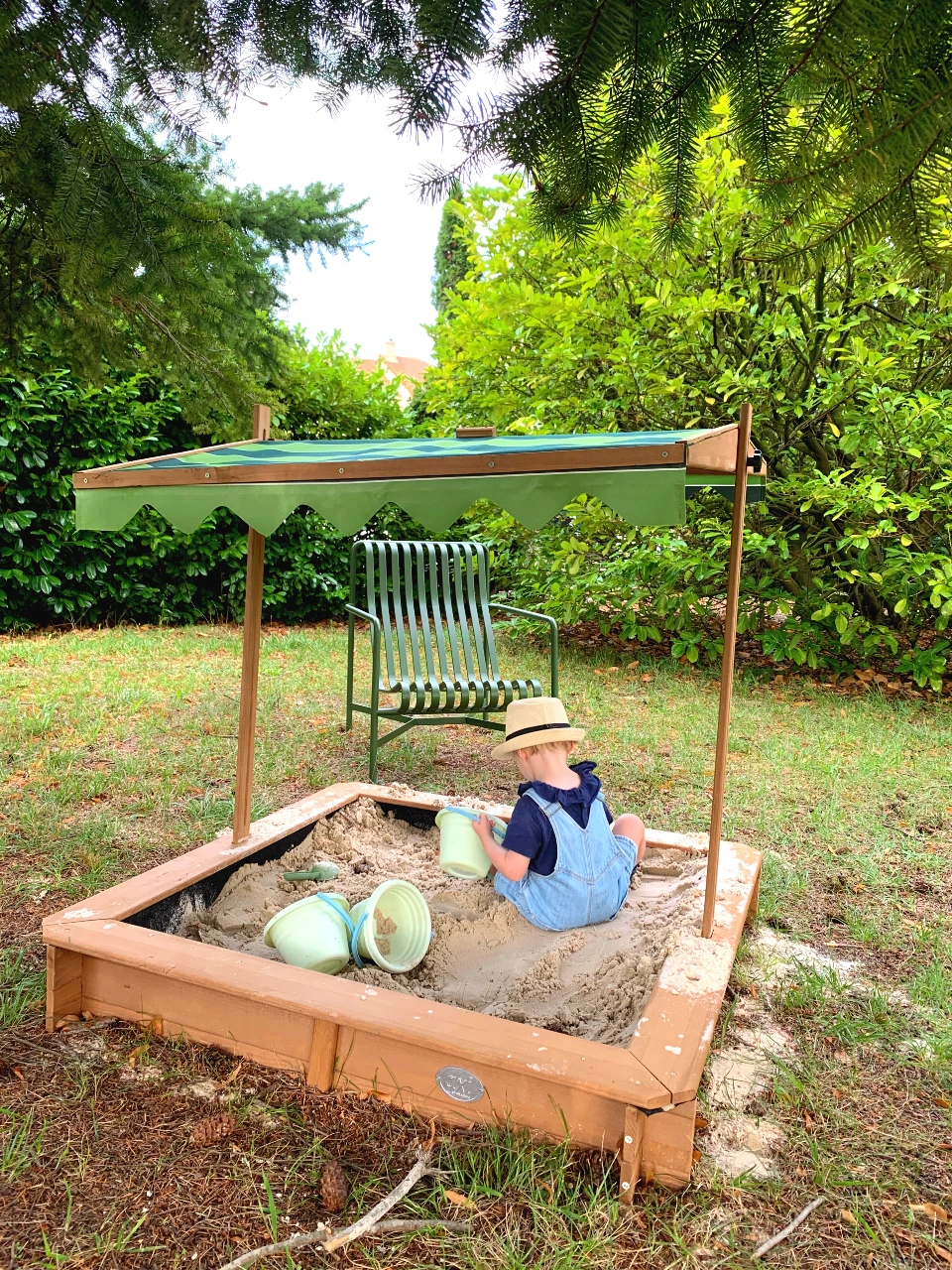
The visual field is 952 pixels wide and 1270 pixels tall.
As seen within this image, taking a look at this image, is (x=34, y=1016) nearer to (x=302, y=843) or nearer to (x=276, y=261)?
(x=302, y=843)

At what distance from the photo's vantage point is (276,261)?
182 inches

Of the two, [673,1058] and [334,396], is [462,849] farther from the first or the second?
[334,396]

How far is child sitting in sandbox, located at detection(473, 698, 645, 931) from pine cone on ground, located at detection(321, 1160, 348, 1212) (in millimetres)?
845

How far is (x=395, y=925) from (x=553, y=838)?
0.50 metres

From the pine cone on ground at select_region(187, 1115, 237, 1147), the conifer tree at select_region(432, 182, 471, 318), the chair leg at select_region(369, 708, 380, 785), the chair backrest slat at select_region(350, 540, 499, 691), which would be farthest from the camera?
the conifer tree at select_region(432, 182, 471, 318)

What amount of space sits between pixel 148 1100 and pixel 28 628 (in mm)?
6157

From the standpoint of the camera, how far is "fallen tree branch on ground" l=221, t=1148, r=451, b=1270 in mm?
1469

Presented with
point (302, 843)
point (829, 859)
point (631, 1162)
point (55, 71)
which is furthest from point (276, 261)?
point (631, 1162)

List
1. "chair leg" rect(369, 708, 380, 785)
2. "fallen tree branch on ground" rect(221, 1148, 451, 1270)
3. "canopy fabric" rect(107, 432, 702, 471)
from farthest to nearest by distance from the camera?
"chair leg" rect(369, 708, 380, 785) → "canopy fabric" rect(107, 432, 702, 471) → "fallen tree branch on ground" rect(221, 1148, 451, 1270)

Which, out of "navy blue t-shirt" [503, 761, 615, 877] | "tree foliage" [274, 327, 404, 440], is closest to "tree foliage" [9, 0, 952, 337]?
"navy blue t-shirt" [503, 761, 615, 877]

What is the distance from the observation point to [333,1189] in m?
1.59

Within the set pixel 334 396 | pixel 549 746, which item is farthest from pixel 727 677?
pixel 334 396

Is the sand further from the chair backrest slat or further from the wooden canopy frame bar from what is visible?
the chair backrest slat

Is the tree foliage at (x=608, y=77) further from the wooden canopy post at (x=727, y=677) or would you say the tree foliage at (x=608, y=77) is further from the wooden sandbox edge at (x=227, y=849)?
the wooden sandbox edge at (x=227, y=849)
